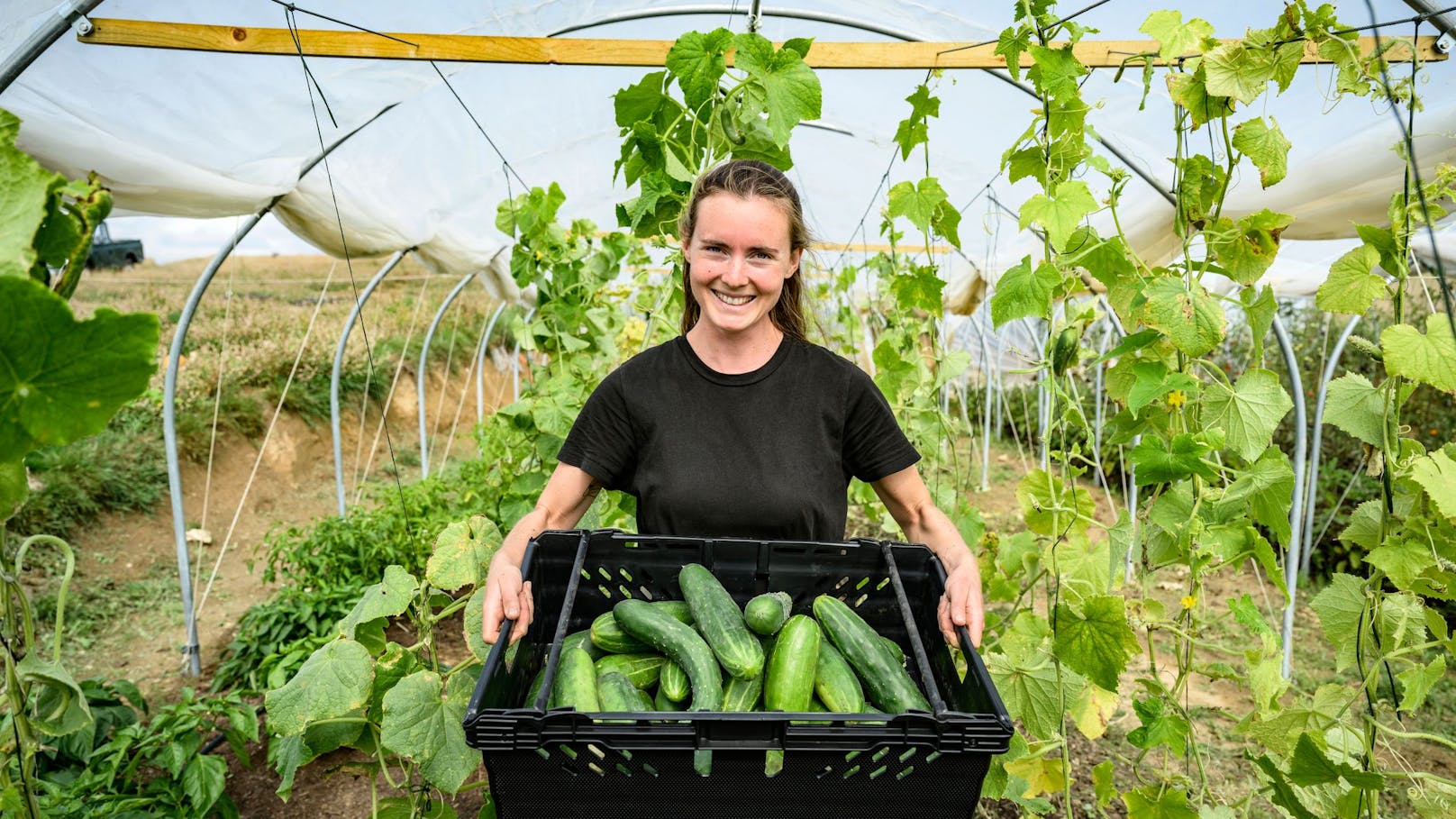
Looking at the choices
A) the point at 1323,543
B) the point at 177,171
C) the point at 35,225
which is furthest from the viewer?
the point at 1323,543

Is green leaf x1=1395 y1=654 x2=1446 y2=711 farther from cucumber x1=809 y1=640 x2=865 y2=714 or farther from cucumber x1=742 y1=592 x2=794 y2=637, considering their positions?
cucumber x1=742 y1=592 x2=794 y2=637

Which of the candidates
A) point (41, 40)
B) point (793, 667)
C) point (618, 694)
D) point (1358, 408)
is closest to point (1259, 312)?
point (1358, 408)

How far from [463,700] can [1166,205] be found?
349 centimetres

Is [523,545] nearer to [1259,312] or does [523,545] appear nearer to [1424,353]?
[1259,312]

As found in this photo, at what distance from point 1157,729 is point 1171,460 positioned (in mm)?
641

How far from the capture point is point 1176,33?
6.01 ft

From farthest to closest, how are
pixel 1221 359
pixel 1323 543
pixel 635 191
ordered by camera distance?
pixel 1221 359 → pixel 635 191 → pixel 1323 543

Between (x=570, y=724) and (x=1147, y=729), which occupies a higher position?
(x=570, y=724)

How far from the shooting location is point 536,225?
12.6ft

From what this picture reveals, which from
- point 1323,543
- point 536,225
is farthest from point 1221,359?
point 536,225

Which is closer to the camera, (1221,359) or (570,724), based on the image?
(570,724)

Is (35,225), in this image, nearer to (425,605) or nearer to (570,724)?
(570,724)

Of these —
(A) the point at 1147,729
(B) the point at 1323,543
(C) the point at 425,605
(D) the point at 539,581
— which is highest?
(D) the point at 539,581

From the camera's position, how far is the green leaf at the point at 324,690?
1741mm
